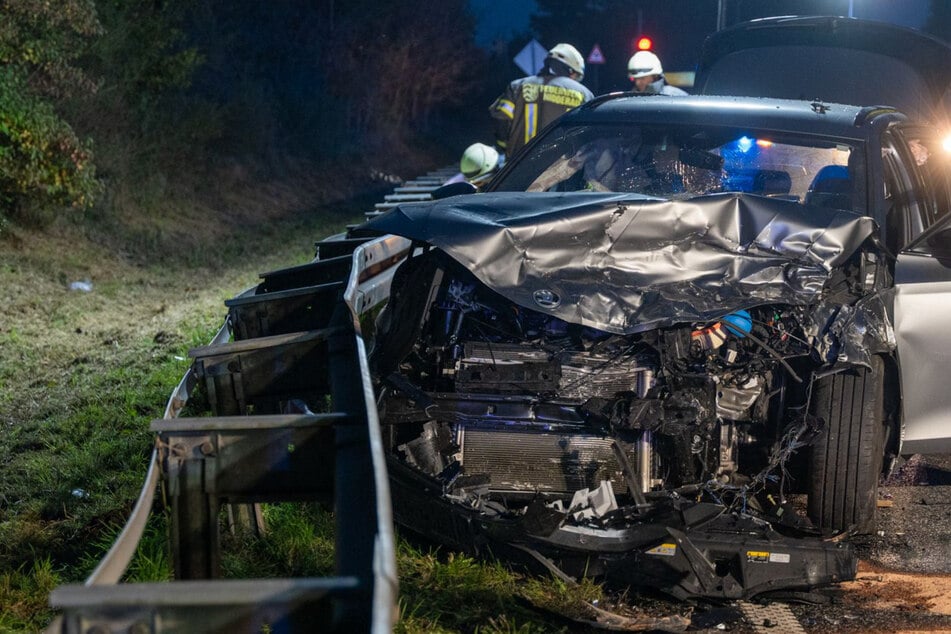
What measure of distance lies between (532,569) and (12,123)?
9232mm

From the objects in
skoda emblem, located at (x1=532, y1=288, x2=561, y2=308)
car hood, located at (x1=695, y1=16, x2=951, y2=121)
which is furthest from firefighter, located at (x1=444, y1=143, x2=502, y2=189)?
skoda emblem, located at (x1=532, y1=288, x2=561, y2=308)

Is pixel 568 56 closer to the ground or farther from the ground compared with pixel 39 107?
farther from the ground

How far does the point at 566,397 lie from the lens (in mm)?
4695

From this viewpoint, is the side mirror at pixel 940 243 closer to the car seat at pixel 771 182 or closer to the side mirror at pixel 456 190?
the car seat at pixel 771 182

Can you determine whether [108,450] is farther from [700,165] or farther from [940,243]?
[940,243]

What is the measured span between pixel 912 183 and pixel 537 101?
528cm

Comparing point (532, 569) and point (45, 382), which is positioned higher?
point (45, 382)

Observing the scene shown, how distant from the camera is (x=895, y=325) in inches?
198

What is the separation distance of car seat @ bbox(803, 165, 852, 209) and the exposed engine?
1.05 meters

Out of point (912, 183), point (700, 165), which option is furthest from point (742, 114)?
point (912, 183)

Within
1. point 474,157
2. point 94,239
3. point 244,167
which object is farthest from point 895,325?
point 244,167

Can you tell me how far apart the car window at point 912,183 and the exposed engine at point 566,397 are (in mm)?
1161

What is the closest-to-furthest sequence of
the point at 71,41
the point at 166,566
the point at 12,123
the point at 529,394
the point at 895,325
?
the point at 166,566, the point at 529,394, the point at 895,325, the point at 12,123, the point at 71,41

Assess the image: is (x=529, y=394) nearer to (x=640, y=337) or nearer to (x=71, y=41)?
(x=640, y=337)
